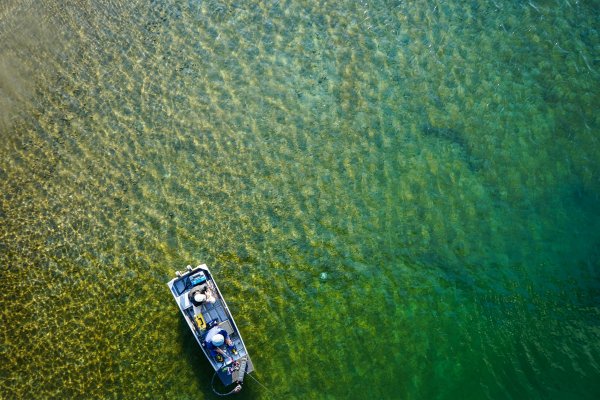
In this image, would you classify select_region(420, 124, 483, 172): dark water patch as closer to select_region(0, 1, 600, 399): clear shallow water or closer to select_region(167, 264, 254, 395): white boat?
select_region(0, 1, 600, 399): clear shallow water

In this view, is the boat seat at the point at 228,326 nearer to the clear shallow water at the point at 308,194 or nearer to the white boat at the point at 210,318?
the white boat at the point at 210,318

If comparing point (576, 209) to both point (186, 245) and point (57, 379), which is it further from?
point (57, 379)

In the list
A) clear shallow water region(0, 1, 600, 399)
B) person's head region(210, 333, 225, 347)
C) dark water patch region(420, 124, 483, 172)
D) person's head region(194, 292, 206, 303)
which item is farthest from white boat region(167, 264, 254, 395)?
dark water patch region(420, 124, 483, 172)

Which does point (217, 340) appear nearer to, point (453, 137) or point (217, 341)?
point (217, 341)

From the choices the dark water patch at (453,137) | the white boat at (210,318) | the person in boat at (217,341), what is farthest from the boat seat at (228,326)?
the dark water patch at (453,137)

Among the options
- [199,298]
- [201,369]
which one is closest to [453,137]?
[199,298]
